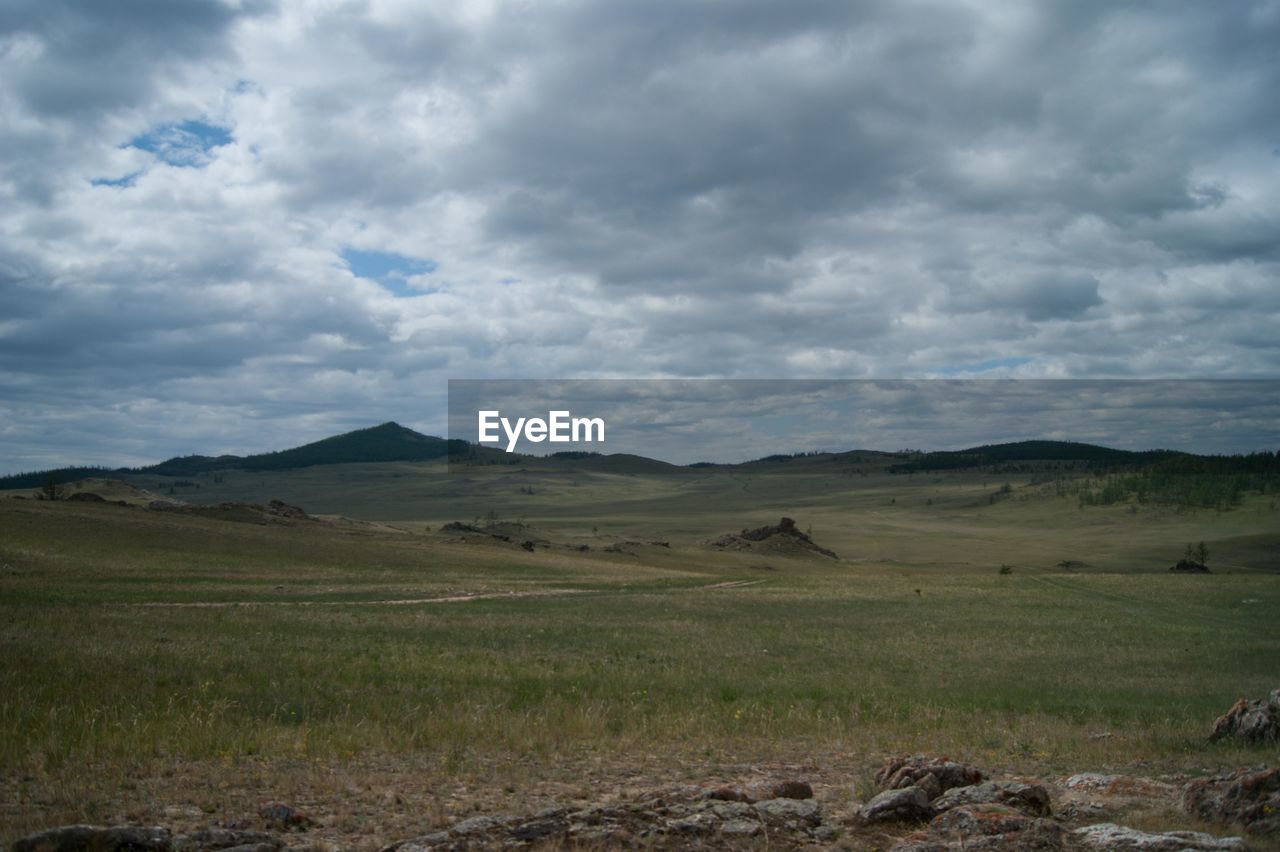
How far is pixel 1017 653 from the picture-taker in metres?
24.7

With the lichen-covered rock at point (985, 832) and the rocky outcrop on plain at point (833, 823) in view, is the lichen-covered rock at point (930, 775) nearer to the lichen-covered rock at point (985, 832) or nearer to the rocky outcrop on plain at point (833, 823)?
the rocky outcrop on plain at point (833, 823)

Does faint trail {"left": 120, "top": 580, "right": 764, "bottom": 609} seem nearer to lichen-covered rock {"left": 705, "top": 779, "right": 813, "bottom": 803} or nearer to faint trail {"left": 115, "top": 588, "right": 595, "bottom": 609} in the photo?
faint trail {"left": 115, "top": 588, "right": 595, "bottom": 609}

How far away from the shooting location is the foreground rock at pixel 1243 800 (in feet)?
25.7

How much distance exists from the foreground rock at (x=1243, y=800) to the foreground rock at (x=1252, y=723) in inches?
183

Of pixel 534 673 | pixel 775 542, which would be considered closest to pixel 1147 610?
pixel 534 673

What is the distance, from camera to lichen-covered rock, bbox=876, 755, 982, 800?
8.95 m

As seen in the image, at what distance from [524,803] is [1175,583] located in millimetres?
49894

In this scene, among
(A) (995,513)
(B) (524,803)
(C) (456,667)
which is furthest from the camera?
(A) (995,513)

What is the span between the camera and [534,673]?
18.1 m

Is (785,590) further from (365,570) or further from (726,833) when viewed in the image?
(726,833)

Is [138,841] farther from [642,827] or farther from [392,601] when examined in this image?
[392,601]

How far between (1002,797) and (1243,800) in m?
2.04

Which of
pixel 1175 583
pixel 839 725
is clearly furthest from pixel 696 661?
pixel 1175 583

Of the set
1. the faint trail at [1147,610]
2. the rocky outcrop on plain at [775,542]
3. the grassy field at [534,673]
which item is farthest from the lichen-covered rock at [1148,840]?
the rocky outcrop on plain at [775,542]
